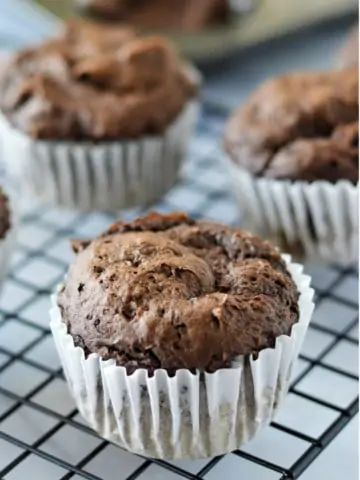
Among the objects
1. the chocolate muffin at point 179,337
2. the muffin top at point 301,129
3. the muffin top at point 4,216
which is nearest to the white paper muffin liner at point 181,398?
the chocolate muffin at point 179,337

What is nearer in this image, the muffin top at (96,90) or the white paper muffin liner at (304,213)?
the white paper muffin liner at (304,213)

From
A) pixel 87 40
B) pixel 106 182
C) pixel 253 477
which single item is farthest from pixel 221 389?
pixel 87 40

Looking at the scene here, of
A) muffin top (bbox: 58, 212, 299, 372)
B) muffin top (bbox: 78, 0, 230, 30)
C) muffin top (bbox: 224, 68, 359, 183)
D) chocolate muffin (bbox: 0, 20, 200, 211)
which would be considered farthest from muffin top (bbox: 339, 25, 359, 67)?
muffin top (bbox: 58, 212, 299, 372)

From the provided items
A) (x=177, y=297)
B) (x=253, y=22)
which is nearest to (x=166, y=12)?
(x=253, y=22)

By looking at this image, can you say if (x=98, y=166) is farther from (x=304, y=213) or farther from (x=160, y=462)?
(x=160, y=462)

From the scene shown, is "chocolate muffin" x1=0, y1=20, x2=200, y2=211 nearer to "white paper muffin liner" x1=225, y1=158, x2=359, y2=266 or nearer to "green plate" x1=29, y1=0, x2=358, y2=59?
"white paper muffin liner" x1=225, y1=158, x2=359, y2=266

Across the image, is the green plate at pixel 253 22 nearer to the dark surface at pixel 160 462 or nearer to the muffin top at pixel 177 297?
the dark surface at pixel 160 462

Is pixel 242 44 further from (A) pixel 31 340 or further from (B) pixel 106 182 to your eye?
(A) pixel 31 340
